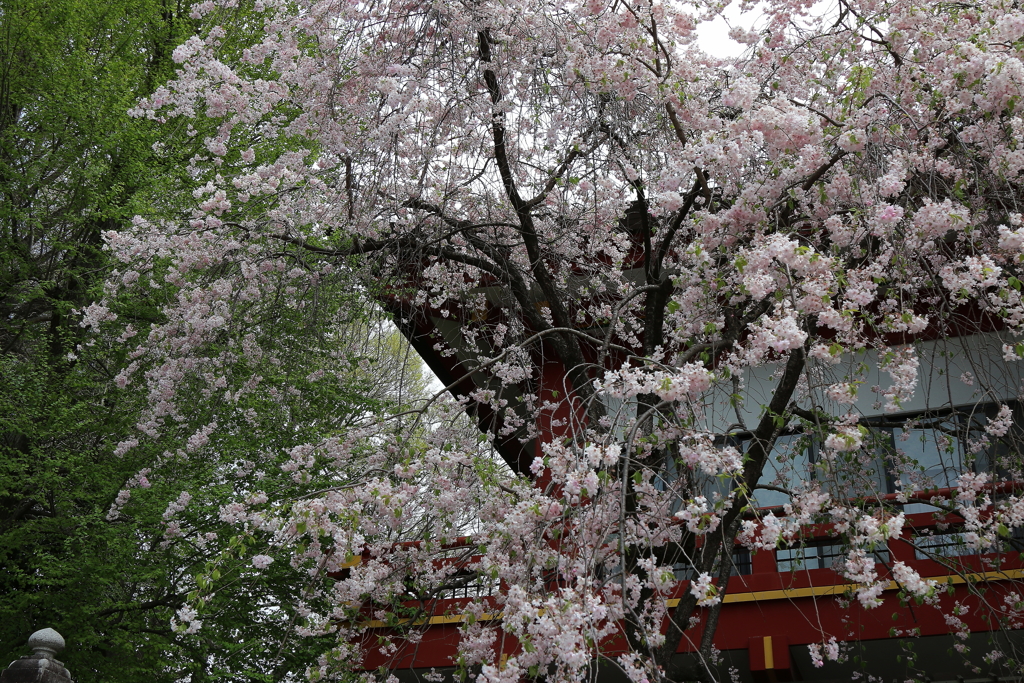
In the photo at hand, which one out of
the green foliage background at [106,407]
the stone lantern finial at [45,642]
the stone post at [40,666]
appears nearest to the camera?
the stone post at [40,666]

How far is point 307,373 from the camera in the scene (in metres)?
9.50

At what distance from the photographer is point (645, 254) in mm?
5820

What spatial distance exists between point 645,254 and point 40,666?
489cm

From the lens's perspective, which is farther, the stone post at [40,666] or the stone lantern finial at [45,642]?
the stone lantern finial at [45,642]

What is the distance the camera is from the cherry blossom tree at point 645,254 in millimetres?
4090

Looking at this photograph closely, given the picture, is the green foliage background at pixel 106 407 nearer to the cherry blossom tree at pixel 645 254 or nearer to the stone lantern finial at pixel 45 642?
the cherry blossom tree at pixel 645 254

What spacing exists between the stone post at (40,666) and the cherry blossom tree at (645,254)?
5.28ft

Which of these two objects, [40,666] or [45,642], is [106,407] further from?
[40,666]

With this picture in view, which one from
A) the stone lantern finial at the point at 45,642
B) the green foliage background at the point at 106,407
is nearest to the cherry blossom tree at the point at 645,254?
the green foliage background at the point at 106,407

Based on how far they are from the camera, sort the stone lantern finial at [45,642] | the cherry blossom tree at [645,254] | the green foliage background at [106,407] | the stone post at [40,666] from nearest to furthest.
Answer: the cherry blossom tree at [645,254] < the stone post at [40,666] < the stone lantern finial at [45,642] < the green foliage background at [106,407]

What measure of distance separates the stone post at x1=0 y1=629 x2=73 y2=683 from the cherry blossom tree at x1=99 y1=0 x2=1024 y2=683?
1.61 meters

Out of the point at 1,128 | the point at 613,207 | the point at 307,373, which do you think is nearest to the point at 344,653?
the point at 613,207

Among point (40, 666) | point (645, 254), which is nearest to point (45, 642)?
point (40, 666)

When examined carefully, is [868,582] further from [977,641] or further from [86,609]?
[86,609]
